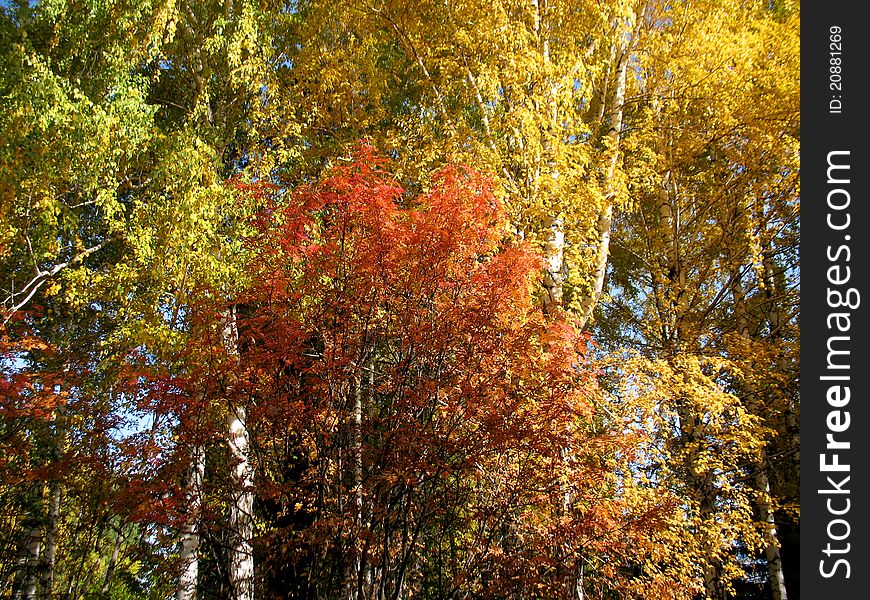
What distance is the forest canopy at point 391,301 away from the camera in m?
3.92

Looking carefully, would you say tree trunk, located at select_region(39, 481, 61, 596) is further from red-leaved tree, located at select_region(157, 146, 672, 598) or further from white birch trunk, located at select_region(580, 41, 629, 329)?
white birch trunk, located at select_region(580, 41, 629, 329)

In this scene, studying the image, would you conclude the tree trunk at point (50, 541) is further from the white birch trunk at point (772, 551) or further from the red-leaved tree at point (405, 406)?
the white birch trunk at point (772, 551)

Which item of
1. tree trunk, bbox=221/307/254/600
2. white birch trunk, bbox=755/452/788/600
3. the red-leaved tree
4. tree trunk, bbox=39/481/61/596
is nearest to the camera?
the red-leaved tree

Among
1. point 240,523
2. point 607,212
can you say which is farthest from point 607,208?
point 240,523

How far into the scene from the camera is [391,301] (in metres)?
4.20

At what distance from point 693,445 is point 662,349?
5.87 feet

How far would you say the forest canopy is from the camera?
3920mm

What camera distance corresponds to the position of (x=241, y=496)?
4070 mm

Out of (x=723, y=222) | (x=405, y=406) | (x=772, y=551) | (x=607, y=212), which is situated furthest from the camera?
(x=723, y=222)

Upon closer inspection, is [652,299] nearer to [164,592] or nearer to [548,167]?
[548,167]

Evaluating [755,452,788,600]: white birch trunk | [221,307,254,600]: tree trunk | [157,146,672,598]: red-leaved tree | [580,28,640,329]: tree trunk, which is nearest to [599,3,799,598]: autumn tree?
[755,452,788,600]: white birch trunk

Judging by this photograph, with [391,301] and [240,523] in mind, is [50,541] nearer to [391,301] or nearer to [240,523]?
[240,523]

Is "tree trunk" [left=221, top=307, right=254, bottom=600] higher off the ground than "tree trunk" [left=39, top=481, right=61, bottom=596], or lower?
higher

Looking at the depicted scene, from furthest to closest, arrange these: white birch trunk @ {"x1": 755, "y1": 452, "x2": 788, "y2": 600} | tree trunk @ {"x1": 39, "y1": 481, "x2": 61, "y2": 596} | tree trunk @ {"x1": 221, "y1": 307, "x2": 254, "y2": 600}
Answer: tree trunk @ {"x1": 39, "y1": 481, "x2": 61, "y2": 596}, white birch trunk @ {"x1": 755, "y1": 452, "x2": 788, "y2": 600}, tree trunk @ {"x1": 221, "y1": 307, "x2": 254, "y2": 600}
